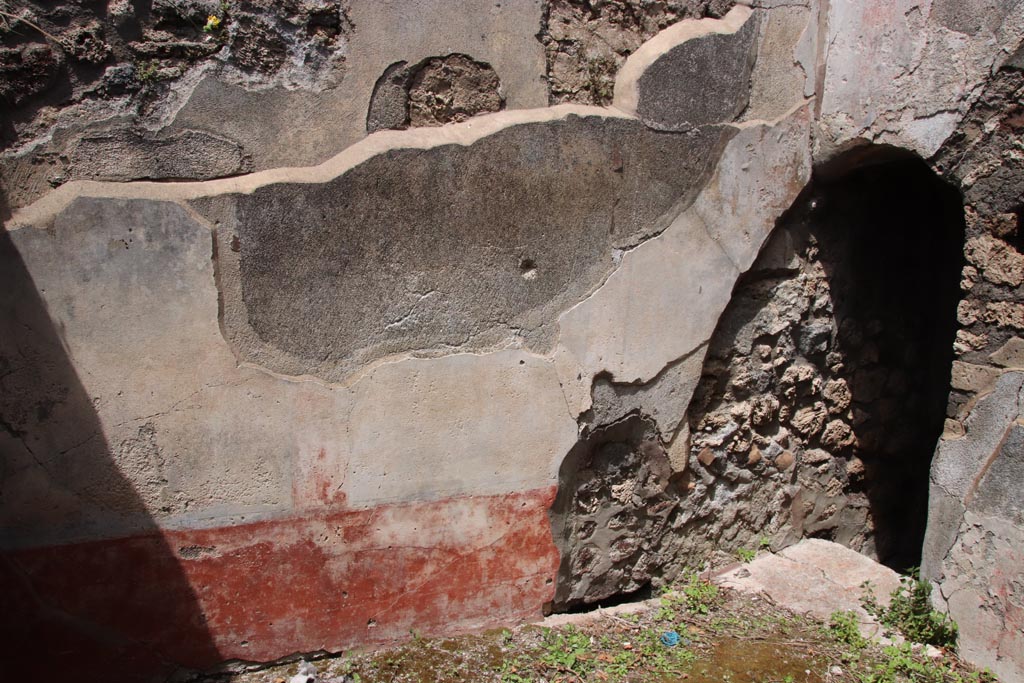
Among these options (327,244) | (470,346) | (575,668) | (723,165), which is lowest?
(575,668)

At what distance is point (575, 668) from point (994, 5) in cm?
213

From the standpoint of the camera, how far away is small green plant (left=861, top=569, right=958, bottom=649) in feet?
8.04

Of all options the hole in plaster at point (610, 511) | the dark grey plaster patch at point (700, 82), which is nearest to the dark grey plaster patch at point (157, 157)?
the dark grey plaster patch at point (700, 82)

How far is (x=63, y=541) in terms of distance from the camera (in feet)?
6.79

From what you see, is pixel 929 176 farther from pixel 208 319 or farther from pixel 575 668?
pixel 208 319

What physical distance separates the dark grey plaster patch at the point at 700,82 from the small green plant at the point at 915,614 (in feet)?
5.21

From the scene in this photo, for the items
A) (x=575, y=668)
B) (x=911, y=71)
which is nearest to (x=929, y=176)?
(x=911, y=71)

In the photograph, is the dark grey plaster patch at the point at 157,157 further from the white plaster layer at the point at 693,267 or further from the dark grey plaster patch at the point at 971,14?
the dark grey plaster patch at the point at 971,14

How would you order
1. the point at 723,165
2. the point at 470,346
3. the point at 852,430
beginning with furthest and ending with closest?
1. the point at 852,430
2. the point at 723,165
3. the point at 470,346

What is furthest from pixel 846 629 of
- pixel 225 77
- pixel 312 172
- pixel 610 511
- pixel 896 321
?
pixel 225 77

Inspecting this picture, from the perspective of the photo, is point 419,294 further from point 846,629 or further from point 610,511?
point 846,629

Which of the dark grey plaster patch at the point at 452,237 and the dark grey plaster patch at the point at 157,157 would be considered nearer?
the dark grey plaster patch at the point at 157,157

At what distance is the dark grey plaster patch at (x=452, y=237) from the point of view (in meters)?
2.12

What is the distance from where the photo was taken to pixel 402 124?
86.6 inches
